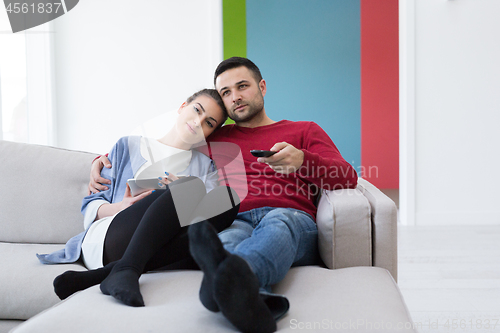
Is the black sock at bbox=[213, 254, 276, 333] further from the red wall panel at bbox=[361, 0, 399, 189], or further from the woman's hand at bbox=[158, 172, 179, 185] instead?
the red wall panel at bbox=[361, 0, 399, 189]

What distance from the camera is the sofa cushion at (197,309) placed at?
0.72 metres

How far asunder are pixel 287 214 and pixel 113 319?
0.55 metres

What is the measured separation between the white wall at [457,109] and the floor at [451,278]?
350 millimetres

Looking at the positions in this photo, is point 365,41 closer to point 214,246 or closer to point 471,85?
point 471,85

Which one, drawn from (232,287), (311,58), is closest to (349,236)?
(232,287)

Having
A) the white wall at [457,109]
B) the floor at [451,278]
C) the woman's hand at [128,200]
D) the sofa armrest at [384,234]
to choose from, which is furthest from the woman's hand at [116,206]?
the white wall at [457,109]

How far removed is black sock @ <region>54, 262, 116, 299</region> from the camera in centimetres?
95

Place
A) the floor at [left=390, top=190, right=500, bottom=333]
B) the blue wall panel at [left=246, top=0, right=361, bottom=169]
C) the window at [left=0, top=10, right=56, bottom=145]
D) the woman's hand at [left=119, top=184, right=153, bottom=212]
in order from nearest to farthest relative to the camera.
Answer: the woman's hand at [left=119, top=184, right=153, bottom=212]
the floor at [left=390, top=190, right=500, bottom=333]
the window at [left=0, top=10, right=56, bottom=145]
the blue wall panel at [left=246, top=0, right=361, bottom=169]

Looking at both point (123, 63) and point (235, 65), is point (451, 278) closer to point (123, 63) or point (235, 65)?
point (235, 65)

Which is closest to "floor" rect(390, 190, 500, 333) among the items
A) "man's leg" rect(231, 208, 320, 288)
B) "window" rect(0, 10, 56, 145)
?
"man's leg" rect(231, 208, 320, 288)

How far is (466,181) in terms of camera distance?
3248mm

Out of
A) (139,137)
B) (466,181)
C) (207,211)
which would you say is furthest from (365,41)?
(207,211)

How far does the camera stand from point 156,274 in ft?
3.26

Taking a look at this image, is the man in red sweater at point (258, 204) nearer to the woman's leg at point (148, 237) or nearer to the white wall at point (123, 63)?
the woman's leg at point (148, 237)
